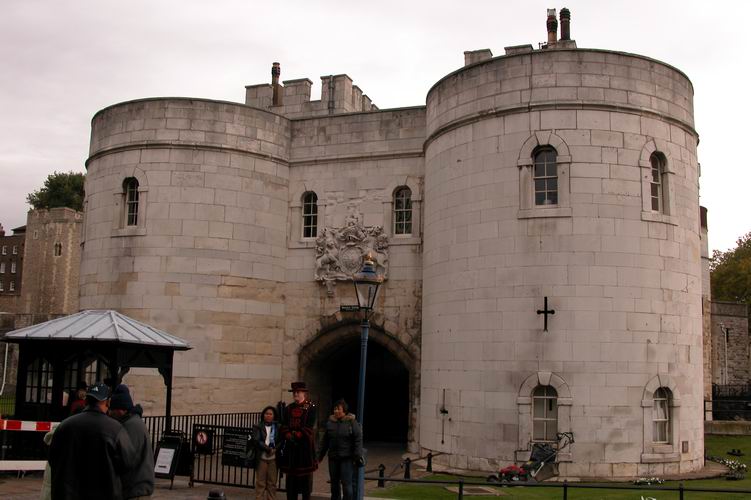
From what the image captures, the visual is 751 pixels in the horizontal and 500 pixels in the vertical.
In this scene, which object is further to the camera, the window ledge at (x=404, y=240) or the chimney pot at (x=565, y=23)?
the chimney pot at (x=565, y=23)

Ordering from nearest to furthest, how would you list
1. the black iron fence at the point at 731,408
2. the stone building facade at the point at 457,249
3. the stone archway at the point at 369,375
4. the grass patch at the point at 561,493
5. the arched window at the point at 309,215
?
the grass patch at the point at 561,493, the stone building facade at the point at 457,249, the stone archway at the point at 369,375, the arched window at the point at 309,215, the black iron fence at the point at 731,408

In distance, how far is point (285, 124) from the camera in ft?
80.8


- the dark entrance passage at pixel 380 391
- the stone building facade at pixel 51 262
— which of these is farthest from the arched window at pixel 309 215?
the stone building facade at pixel 51 262

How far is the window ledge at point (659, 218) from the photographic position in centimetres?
1830

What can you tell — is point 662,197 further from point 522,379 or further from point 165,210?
point 165,210

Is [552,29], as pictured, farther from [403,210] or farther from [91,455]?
[91,455]

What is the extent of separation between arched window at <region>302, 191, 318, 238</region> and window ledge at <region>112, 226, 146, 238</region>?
4.72 meters

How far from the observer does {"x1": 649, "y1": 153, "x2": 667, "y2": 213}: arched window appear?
745 inches

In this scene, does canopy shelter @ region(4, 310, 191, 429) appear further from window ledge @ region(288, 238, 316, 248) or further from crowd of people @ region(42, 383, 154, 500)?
crowd of people @ region(42, 383, 154, 500)

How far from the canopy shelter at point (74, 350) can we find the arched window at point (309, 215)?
8.48m

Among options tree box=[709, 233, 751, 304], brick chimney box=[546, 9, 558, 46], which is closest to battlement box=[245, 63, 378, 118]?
brick chimney box=[546, 9, 558, 46]

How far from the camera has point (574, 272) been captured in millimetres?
17922

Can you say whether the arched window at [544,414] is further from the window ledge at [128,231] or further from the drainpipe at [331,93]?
the drainpipe at [331,93]

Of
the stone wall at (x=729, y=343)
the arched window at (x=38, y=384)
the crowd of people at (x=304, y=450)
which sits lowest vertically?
the crowd of people at (x=304, y=450)
